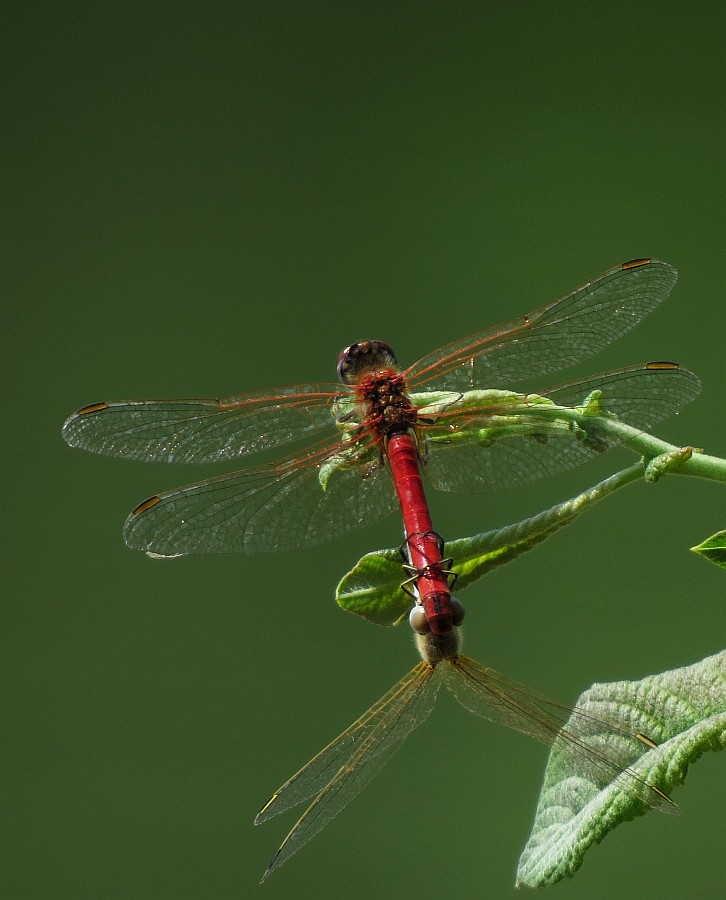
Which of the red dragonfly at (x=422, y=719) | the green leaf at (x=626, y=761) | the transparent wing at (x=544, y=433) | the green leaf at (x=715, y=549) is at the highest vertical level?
the transparent wing at (x=544, y=433)

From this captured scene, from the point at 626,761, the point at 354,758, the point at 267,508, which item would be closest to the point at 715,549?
the point at 626,761

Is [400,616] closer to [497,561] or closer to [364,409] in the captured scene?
[497,561]

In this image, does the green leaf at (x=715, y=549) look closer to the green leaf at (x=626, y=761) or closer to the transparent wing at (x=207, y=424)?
the green leaf at (x=626, y=761)

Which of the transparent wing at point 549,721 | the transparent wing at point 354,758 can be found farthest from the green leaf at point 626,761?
the transparent wing at point 354,758

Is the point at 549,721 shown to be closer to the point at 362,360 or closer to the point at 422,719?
the point at 422,719

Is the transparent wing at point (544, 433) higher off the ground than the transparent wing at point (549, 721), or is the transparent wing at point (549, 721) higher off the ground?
the transparent wing at point (544, 433)

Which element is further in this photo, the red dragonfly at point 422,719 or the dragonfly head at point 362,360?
the dragonfly head at point 362,360

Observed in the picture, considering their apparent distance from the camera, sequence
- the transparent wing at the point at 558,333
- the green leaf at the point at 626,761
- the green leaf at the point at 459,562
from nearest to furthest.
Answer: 1. the green leaf at the point at 626,761
2. the green leaf at the point at 459,562
3. the transparent wing at the point at 558,333
